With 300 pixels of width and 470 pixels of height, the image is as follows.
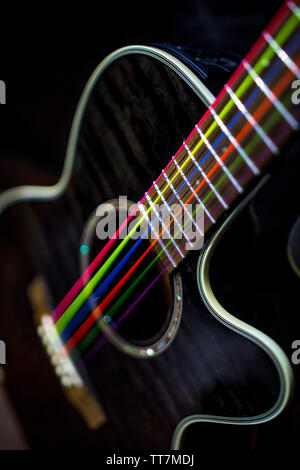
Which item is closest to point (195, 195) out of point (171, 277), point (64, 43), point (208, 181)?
point (208, 181)

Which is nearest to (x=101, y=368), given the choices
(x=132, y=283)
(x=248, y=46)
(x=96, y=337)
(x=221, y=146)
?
(x=96, y=337)

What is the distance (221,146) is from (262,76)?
0.30 ft

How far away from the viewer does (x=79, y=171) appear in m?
0.77

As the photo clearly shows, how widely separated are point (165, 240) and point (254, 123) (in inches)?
9.0

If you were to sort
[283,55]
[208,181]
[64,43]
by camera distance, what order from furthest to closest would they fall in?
[64,43], [208,181], [283,55]

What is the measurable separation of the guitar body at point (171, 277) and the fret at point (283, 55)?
0.37 feet

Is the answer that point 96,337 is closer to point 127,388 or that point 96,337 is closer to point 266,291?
point 127,388

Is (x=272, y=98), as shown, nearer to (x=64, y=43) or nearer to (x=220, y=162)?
(x=220, y=162)

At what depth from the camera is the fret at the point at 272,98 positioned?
38cm

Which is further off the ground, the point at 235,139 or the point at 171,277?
the point at 235,139

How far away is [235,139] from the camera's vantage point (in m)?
0.44

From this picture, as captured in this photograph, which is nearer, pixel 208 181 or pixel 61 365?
pixel 208 181

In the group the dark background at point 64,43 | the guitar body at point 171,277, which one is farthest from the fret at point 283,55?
the dark background at point 64,43

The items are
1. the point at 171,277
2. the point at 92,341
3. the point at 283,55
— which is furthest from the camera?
the point at 92,341
